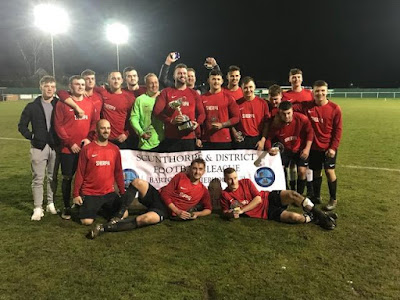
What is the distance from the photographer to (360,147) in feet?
36.5

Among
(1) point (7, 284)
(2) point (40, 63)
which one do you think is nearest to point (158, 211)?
(1) point (7, 284)

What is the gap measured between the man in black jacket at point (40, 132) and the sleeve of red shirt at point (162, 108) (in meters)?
1.46

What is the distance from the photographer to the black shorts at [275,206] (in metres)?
4.97

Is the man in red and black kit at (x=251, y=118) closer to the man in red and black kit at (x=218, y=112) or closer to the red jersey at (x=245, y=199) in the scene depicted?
the man in red and black kit at (x=218, y=112)

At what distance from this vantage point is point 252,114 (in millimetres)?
5691

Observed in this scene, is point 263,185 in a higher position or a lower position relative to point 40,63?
lower

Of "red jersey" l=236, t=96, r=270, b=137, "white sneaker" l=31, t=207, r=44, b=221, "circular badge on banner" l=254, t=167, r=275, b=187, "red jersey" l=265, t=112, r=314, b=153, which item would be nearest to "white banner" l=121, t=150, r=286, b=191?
"circular badge on banner" l=254, t=167, r=275, b=187

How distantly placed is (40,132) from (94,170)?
3.25 ft

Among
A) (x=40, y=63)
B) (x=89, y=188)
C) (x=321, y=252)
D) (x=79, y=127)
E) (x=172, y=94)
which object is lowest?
(x=321, y=252)

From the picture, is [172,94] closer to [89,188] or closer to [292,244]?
[89,188]

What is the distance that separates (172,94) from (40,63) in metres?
66.2

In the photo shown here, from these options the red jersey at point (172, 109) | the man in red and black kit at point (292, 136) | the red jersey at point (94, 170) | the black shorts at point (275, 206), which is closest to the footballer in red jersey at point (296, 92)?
the man in red and black kit at point (292, 136)

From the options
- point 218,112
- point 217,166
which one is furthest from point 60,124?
point 217,166

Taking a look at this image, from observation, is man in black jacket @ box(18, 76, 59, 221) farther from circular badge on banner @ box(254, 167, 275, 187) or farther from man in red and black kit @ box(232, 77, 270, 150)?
circular badge on banner @ box(254, 167, 275, 187)
